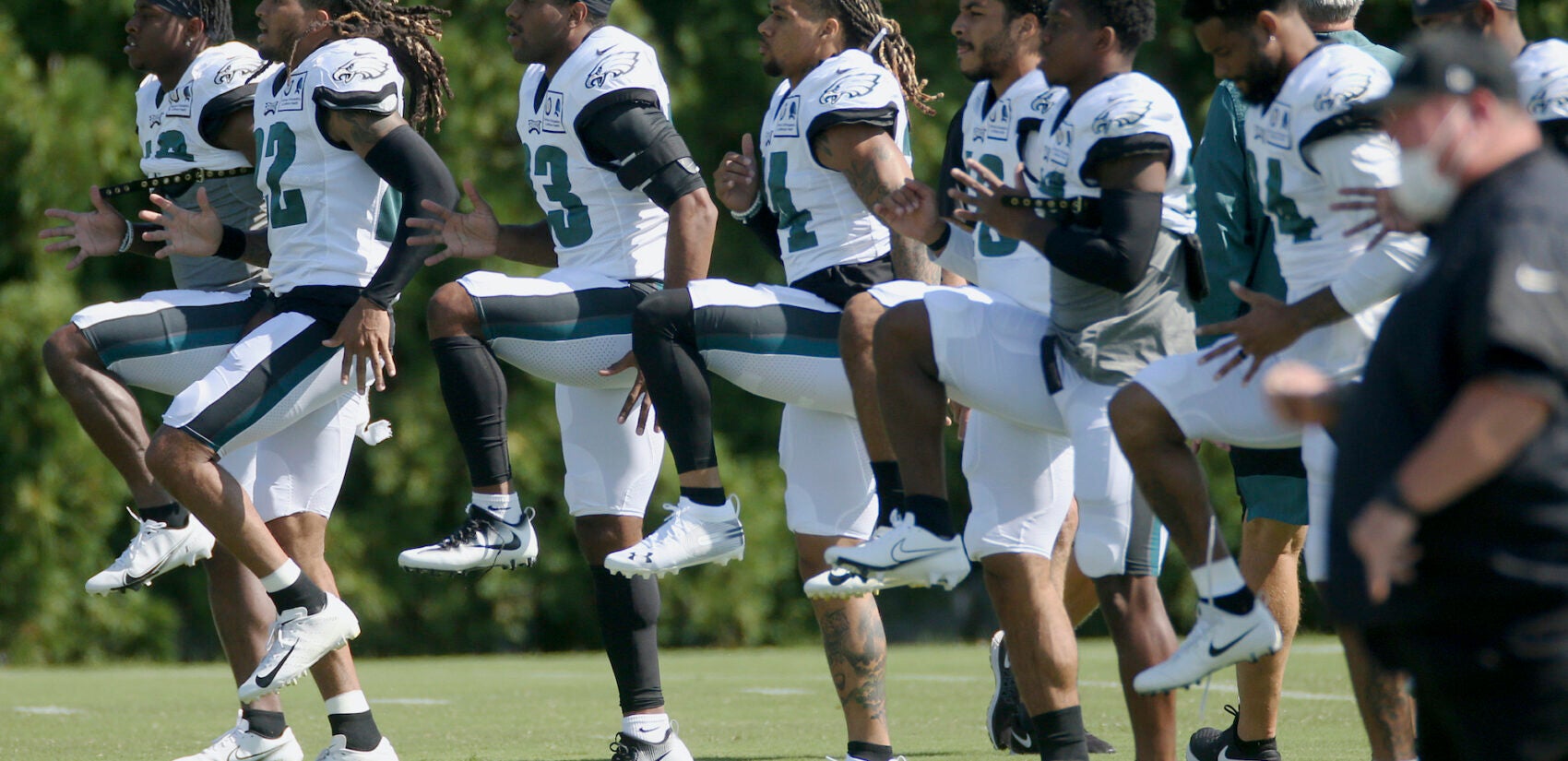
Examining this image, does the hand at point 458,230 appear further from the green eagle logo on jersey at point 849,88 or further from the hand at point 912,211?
the hand at point 912,211

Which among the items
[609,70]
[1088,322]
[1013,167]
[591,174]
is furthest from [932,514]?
[609,70]

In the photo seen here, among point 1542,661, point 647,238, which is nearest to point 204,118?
point 647,238

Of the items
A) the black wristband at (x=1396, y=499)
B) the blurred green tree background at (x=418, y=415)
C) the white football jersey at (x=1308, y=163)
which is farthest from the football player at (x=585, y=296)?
the blurred green tree background at (x=418, y=415)

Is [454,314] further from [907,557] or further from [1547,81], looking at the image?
[1547,81]

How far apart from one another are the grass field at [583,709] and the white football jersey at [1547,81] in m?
2.11

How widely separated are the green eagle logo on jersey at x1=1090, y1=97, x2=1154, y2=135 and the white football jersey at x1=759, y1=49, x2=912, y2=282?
1077 mm

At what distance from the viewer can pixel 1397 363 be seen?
282 cm

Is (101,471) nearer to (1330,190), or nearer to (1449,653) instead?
(1330,190)

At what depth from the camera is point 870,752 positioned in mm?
5324

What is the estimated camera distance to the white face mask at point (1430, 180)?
110 inches

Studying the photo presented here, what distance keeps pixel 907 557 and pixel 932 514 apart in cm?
13

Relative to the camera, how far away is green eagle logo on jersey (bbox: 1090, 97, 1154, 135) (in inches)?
158

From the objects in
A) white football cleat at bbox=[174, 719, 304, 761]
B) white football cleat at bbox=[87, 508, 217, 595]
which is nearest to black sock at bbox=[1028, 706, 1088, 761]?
white football cleat at bbox=[174, 719, 304, 761]

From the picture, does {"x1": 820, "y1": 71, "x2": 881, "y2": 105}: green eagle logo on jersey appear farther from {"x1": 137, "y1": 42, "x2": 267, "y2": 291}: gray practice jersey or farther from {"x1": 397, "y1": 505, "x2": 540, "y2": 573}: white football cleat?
{"x1": 137, "y1": 42, "x2": 267, "y2": 291}: gray practice jersey
